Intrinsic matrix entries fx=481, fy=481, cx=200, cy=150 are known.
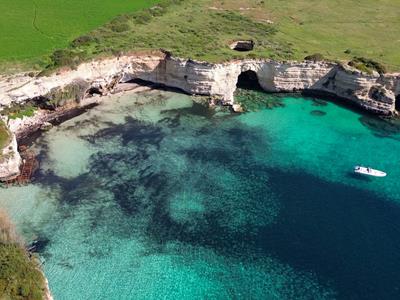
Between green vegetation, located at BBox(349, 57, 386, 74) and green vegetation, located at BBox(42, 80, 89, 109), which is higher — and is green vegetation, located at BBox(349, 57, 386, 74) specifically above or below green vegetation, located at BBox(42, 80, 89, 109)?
above

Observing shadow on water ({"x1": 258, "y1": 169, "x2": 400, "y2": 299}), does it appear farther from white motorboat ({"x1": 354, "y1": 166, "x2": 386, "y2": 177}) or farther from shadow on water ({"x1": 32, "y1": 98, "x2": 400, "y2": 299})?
white motorboat ({"x1": 354, "y1": 166, "x2": 386, "y2": 177})

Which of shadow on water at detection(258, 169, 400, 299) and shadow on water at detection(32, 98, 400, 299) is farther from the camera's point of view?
shadow on water at detection(32, 98, 400, 299)

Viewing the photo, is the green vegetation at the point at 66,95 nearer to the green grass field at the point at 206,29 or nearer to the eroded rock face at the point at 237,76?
the eroded rock face at the point at 237,76

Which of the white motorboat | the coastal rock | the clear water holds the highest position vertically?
the coastal rock

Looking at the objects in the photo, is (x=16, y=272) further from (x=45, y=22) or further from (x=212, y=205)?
(x=45, y=22)

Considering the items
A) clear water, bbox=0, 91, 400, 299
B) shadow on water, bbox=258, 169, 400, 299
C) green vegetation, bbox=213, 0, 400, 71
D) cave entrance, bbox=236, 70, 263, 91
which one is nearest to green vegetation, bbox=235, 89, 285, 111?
cave entrance, bbox=236, 70, 263, 91

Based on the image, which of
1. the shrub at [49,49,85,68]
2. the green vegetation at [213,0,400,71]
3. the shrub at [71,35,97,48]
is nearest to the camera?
the shrub at [49,49,85,68]
